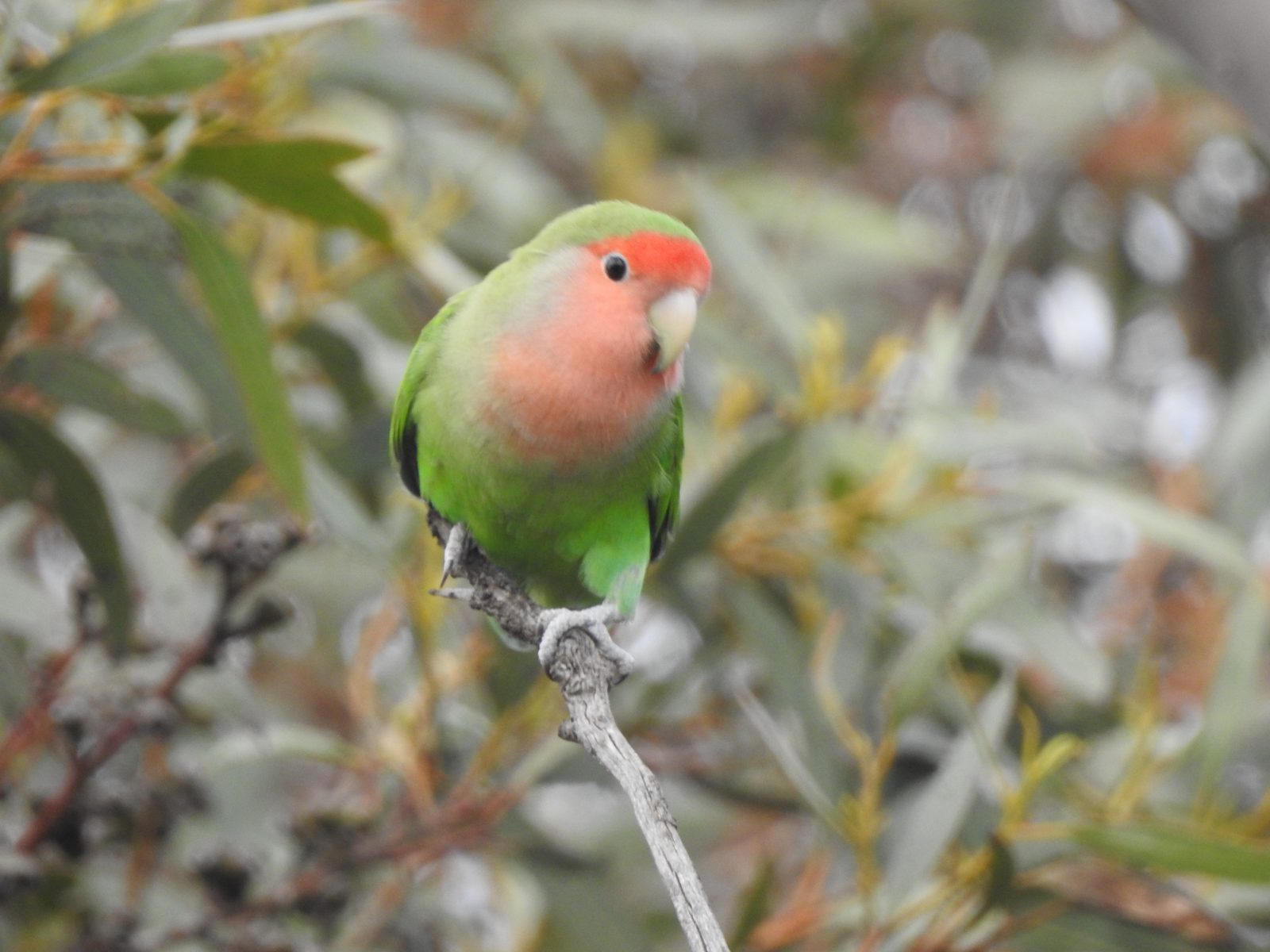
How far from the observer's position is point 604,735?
4.72 ft

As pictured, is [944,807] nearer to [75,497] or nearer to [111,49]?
[75,497]

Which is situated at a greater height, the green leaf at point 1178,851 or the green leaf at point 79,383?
the green leaf at point 79,383

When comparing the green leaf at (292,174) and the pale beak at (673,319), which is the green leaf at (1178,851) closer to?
the pale beak at (673,319)

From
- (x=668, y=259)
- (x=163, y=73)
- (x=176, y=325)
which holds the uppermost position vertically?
(x=163, y=73)

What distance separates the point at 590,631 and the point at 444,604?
730mm

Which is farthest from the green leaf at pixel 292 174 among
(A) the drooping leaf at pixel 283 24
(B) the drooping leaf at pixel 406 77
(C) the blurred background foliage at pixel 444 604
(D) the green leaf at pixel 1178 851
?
(D) the green leaf at pixel 1178 851

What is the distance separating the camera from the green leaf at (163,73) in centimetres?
194

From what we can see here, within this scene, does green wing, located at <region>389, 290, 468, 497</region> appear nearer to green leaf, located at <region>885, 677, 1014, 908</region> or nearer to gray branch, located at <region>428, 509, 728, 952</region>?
gray branch, located at <region>428, 509, 728, 952</region>

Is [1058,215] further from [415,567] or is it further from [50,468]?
[50,468]

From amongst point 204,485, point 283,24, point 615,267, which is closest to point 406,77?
point 204,485

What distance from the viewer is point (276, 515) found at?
9.81 feet

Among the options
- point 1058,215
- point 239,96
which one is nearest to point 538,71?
point 239,96

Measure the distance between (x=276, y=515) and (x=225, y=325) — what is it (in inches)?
41.2

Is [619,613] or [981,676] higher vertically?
[619,613]
